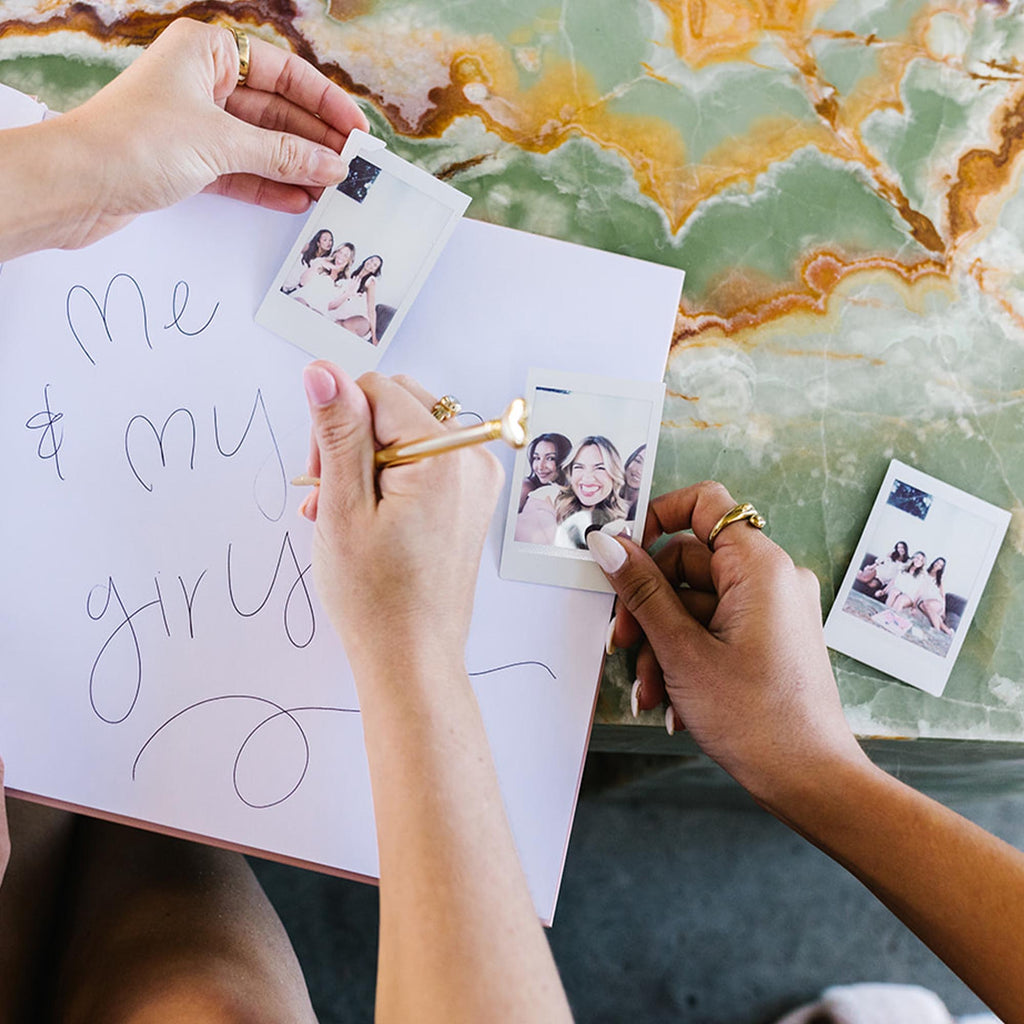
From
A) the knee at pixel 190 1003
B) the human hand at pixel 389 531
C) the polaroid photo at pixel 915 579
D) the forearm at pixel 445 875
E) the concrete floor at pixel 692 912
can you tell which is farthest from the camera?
the concrete floor at pixel 692 912

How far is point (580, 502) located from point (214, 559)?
0.33 meters

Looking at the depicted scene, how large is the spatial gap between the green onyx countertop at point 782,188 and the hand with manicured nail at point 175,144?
0.08 metres

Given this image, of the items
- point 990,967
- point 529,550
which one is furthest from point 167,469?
point 990,967

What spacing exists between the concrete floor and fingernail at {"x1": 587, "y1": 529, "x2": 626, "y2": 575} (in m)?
0.64

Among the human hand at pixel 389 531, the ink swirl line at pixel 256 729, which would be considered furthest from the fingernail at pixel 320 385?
the ink swirl line at pixel 256 729

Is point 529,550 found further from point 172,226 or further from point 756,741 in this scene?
point 172,226

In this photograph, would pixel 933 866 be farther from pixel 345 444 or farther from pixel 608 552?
pixel 345 444

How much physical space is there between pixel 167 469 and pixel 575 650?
0.40m

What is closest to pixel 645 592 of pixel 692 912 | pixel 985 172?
pixel 985 172

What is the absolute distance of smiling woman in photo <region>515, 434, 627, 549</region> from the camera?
0.79m

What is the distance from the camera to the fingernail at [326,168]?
0.77 meters

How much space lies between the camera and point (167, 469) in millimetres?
782

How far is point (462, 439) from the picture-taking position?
558 mm

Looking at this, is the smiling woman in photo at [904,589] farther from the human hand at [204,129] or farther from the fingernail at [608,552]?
the human hand at [204,129]
